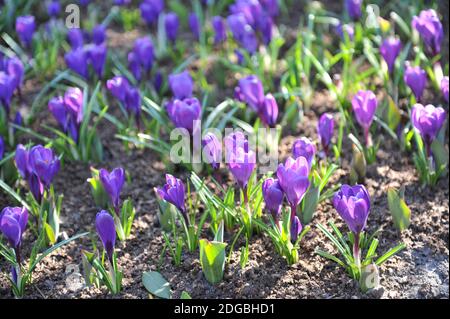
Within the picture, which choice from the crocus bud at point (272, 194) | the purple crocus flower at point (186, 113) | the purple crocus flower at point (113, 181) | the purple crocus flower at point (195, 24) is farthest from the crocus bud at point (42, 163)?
the purple crocus flower at point (195, 24)

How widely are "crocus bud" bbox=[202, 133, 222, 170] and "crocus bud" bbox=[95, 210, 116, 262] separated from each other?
51 centimetres

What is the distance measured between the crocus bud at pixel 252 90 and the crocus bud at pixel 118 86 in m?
0.57

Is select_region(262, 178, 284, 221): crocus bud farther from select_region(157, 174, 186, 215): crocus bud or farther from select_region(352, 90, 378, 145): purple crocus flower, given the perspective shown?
select_region(352, 90, 378, 145): purple crocus flower

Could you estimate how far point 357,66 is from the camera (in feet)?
13.3

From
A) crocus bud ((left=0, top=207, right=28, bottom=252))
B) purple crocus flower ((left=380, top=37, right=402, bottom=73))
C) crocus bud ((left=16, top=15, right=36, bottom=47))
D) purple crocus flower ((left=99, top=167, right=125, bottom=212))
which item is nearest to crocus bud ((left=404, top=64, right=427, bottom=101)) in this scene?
purple crocus flower ((left=380, top=37, right=402, bottom=73))

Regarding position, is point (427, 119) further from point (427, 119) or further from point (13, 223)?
point (13, 223)

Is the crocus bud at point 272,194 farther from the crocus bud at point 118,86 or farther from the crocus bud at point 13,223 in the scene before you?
the crocus bud at point 118,86

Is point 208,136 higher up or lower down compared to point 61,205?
higher up

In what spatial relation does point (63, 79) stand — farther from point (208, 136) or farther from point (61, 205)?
point (208, 136)

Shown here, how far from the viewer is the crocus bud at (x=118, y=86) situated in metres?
3.51

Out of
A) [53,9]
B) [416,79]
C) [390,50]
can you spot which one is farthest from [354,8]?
[53,9]

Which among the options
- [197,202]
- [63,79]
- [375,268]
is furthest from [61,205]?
[375,268]

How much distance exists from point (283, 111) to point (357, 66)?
19.7 inches
